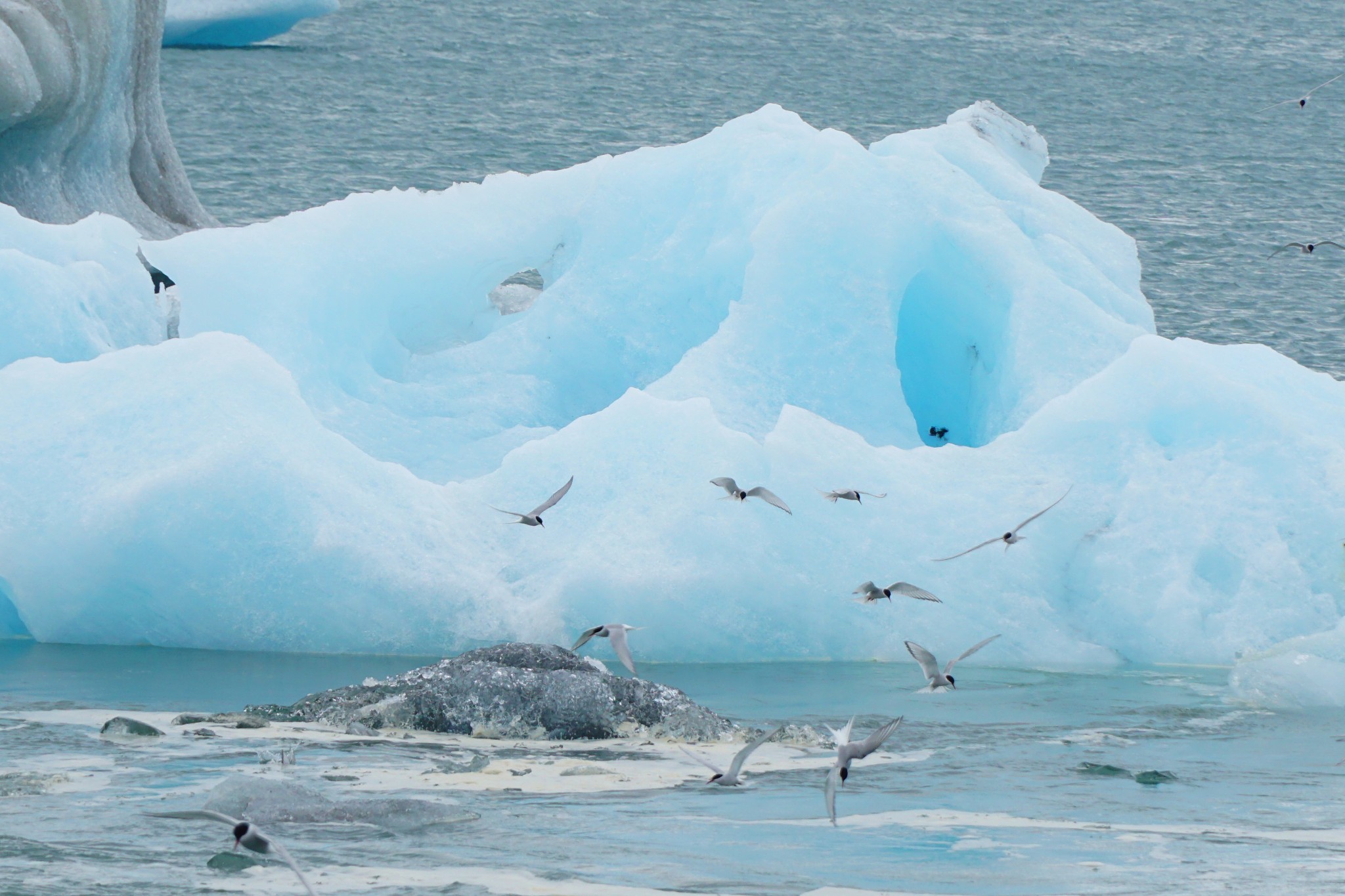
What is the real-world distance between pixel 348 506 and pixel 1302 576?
447cm

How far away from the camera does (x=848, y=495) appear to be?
26.9 ft

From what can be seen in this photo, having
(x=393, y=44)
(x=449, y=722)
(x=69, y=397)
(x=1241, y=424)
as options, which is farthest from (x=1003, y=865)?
(x=393, y=44)

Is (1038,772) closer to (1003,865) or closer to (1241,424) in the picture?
(1003,865)

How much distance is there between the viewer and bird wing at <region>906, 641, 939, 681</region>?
258 inches

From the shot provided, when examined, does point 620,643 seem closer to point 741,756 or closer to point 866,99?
point 741,756

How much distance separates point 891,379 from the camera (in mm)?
10914

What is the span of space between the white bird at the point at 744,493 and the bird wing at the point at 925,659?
1025 mm

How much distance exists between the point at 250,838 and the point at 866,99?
31.8m

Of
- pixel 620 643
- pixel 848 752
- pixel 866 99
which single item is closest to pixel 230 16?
pixel 866 99

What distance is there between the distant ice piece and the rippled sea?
70 centimetres

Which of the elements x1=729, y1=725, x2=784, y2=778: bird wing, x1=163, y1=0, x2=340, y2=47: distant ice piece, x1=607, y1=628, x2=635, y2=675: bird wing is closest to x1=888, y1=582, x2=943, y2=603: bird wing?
x1=607, y1=628, x2=635, y2=675: bird wing

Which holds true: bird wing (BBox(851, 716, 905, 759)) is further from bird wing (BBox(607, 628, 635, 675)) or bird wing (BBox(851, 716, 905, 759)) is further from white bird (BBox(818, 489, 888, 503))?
white bird (BBox(818, 489, 888, 503))

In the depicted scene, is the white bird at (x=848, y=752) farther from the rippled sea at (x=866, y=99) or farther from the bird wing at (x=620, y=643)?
the rippled sea at (x=866, y=99)

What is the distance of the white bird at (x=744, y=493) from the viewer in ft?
25.7
